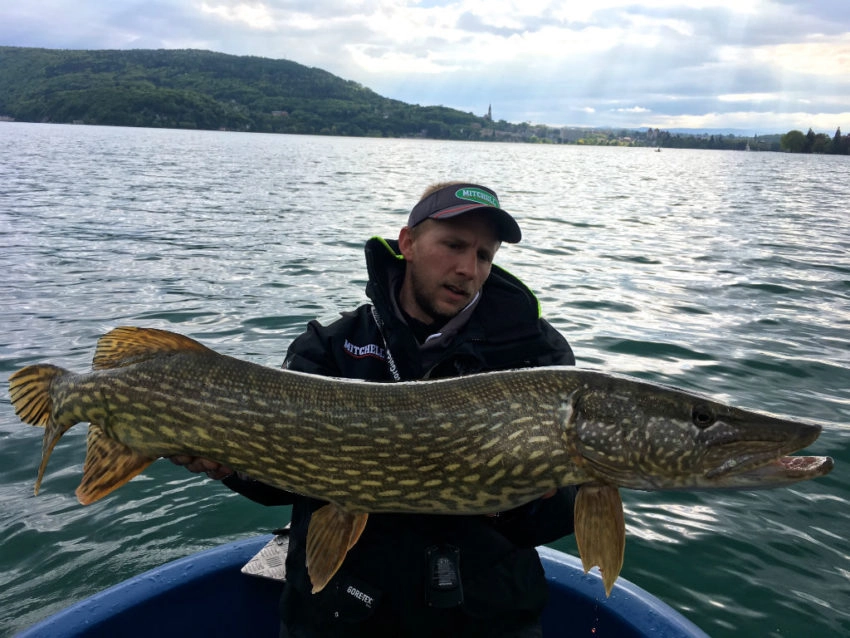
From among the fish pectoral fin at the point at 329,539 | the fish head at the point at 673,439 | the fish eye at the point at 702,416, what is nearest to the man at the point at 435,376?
the fish pectoral fin at the point at 329,539

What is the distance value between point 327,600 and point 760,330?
23.4 ft

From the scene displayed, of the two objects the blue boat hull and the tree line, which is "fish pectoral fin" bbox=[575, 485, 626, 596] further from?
the tree line

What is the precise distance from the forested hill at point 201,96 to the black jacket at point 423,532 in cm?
10497

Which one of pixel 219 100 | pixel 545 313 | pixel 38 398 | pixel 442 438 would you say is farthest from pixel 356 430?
pixel 219 100

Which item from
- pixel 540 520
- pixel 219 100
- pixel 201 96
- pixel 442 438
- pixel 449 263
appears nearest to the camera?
pixel 442 438

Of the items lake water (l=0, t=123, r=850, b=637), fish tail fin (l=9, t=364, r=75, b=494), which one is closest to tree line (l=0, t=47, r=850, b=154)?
lake water (l=0, t=123, r=850, b=637)

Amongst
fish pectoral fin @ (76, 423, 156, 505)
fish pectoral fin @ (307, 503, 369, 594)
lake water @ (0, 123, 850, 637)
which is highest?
fish pectoral fin @ (76, 423, 156, 505)

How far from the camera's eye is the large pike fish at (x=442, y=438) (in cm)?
218

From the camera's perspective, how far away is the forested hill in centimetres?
9725

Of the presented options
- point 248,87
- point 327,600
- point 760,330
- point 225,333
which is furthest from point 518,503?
point 248,87

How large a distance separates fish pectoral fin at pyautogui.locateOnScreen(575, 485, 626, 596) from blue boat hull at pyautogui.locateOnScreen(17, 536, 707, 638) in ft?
1.96

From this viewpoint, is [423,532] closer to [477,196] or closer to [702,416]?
[702,416]

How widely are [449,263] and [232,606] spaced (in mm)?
1744

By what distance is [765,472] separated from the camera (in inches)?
83.3
